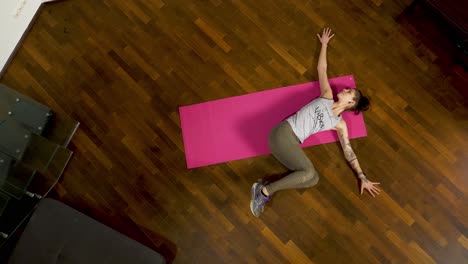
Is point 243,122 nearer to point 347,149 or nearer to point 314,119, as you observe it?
point 314,119

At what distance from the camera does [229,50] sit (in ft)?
8.24

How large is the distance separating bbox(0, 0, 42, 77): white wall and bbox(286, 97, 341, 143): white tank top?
6.47 ft

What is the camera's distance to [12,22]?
241 centimetres

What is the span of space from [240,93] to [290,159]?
607 millimetres

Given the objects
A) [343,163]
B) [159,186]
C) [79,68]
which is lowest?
[159,186]

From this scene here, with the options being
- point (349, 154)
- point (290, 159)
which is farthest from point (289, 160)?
point (349, 154)

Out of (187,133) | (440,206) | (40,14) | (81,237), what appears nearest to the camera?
(81,237)

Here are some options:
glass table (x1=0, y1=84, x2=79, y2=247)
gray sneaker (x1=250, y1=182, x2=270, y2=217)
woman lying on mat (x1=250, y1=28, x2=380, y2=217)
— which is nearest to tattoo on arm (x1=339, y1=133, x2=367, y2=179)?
woman lying on mat (x1=250, y1=28, x2=380, y2=217)

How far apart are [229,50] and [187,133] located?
2.18ft

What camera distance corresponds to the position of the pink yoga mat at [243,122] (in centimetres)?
236

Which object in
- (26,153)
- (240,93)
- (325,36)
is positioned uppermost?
(325,36)

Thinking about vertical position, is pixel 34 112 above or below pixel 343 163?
below

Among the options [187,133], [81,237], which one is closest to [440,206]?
[187,133]

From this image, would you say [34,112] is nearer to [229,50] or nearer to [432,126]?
[229,50]
